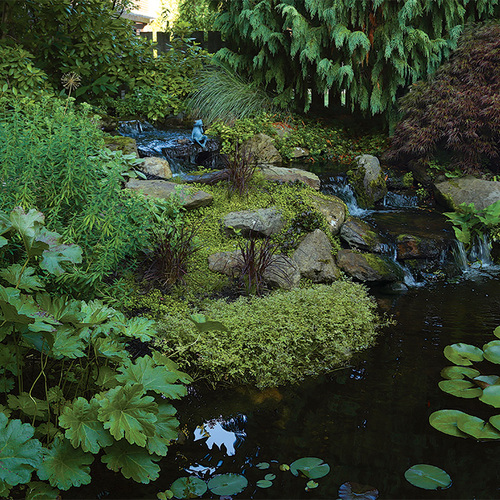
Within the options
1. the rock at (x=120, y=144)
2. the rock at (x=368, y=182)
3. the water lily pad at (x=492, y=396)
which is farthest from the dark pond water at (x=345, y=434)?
the rock at (x=120, y=144)

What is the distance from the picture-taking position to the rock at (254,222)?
17.8 ft

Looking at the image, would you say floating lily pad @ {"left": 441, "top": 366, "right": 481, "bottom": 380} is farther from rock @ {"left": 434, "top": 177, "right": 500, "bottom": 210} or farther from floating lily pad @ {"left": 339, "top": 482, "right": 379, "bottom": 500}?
rock @ {"left": 434, "top": 177, "right": 500, "bottom": 210}

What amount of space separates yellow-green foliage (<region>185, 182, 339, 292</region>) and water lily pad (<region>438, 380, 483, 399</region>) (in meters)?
2.13

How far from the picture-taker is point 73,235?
11.9 feet

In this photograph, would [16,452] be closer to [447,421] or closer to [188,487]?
[188,487]

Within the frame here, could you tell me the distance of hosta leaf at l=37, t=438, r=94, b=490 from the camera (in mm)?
2137

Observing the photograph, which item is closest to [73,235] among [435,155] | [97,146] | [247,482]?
[97,146]

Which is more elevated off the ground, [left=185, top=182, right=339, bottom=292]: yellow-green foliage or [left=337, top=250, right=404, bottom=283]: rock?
[left=185, top=182, right=339, bottom=292]: yellow-green foliage

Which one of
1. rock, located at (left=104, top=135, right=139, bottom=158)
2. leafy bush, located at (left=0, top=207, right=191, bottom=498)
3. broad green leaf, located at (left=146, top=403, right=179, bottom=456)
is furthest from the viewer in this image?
rock, located at (left=104, top=135, right=139, bottom=158)

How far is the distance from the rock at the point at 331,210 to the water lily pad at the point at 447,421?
313 cm

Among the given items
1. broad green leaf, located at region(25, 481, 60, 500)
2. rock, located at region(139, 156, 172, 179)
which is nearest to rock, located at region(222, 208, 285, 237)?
rock, located at region(139, 156, 172, 179)

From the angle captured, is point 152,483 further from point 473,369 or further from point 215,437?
point 473,369

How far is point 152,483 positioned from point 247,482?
469 millimetres

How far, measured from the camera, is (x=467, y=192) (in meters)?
7.14
